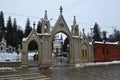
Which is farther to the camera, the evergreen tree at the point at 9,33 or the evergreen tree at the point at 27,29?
the evergreen tree at the point at 9,33

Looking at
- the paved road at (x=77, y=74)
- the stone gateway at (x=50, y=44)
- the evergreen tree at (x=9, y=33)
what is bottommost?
the paved road at (x=77, y=74)

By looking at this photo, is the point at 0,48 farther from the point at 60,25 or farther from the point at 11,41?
the point at 60,25

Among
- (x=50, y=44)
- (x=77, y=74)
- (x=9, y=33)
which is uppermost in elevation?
(x=9, y=33)

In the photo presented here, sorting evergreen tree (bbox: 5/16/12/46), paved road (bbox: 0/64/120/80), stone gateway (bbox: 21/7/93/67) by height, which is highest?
evergreen tree (bbox: 5/16/12/46)

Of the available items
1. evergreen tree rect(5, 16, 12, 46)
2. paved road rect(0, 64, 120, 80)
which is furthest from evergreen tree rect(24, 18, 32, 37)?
paved road rect(0, 64, 120, 80)

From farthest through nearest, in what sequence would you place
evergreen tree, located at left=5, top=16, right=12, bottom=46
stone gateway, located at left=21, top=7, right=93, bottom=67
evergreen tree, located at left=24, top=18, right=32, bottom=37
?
evergreen tree, located at left=5, top=16, right=12, bottom=46 < evergreen tree, located at left=24, top=18, right=32, bottom=37 < stone gateway, located at left=21, top=7, right=93, bottom=67

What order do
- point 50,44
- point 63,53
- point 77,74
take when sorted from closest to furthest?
point 77,74 → point 50,44 → point 63,53

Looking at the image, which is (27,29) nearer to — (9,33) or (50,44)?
(9,33)

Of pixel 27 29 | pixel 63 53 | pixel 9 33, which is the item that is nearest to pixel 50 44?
pixel 63 53

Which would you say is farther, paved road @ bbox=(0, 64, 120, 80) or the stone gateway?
the stone gateway

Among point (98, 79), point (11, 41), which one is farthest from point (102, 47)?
point (11, 41)

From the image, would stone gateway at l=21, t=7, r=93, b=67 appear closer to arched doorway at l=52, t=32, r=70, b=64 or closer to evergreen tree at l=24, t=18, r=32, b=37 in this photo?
arched doorway at l=52, t=32, r=70, b=64

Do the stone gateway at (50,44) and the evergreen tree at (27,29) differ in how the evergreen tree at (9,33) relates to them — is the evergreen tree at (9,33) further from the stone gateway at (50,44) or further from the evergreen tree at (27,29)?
the stone gateway at (50,44)

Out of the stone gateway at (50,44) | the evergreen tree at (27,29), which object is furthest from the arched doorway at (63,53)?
the evergreen tree at (27,29)
